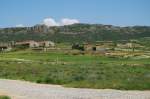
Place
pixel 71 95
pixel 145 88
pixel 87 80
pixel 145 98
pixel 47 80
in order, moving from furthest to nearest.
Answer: pixel 47 80 < pixel 87 80 < pixel 145 88 < pixel 71 95 < pixel 145 98

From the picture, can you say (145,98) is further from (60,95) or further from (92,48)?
(92,48)

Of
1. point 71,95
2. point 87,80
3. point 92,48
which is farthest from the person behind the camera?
point 92,48

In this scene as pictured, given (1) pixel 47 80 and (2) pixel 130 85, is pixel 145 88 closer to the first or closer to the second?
(2) pixel 130 85

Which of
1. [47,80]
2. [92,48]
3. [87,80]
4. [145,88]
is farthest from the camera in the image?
[92,48]

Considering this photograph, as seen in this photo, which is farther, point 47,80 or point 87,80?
point 47,80

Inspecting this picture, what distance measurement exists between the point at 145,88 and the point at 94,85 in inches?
169

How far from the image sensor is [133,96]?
2533cm

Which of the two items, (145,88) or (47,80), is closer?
(145,88)

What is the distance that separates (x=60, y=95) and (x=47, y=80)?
12.4m

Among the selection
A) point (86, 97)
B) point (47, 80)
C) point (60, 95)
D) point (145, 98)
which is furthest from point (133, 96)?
point (47, 80)

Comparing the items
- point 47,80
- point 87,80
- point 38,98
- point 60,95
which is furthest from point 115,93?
point 47,80

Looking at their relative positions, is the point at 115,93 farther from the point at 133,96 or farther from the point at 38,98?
the point at 38,98

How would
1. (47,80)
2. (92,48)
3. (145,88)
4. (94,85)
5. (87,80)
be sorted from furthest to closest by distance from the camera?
1. (92,48)
2. (47,80)
3. (87,80)
4. (94,85)
5. (145,88)

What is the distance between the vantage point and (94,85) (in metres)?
32.7
